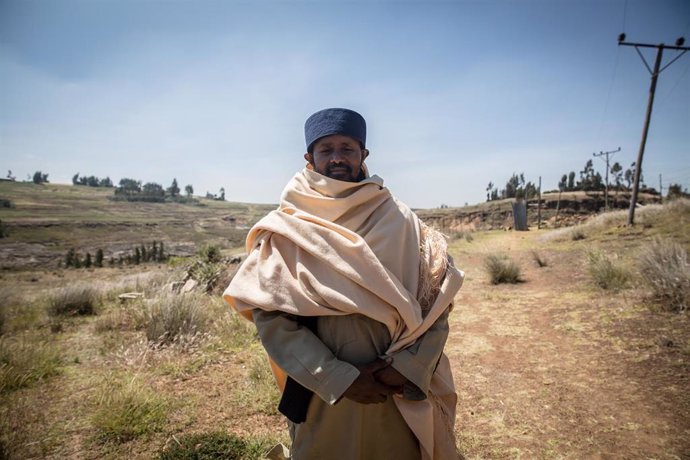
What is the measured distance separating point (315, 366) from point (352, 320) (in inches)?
10.7

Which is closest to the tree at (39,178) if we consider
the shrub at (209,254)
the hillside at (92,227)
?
the hillside at (92,227)

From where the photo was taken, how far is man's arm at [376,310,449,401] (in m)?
1.40

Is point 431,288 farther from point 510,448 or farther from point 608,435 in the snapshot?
point 608,435

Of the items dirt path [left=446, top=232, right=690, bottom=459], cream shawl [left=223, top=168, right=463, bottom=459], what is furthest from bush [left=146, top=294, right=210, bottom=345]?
cream shawl [left=223, top=168, right=463, bottom=459]

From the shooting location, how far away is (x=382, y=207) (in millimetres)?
1732

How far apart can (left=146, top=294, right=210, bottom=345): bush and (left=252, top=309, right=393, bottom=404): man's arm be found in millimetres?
4338

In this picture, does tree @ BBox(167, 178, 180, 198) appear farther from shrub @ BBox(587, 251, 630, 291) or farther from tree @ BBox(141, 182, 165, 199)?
shrub @ BBox(587, 251, 630, 291)

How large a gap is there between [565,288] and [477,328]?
321 cm

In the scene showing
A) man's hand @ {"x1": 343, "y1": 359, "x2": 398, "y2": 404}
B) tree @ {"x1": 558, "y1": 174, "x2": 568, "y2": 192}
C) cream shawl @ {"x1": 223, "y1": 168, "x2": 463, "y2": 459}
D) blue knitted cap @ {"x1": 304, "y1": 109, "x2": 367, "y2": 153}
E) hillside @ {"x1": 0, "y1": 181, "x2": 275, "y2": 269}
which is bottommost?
hillside @ {"x1": 0, "y1": 181, "x2": 275, "y2": 269}

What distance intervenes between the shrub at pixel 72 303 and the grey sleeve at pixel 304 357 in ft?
28.8

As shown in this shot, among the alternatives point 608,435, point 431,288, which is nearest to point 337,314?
point 431,288

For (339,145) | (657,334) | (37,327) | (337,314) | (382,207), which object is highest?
(339,145)

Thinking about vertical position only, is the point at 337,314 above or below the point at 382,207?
below

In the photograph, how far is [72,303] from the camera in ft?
25.1
